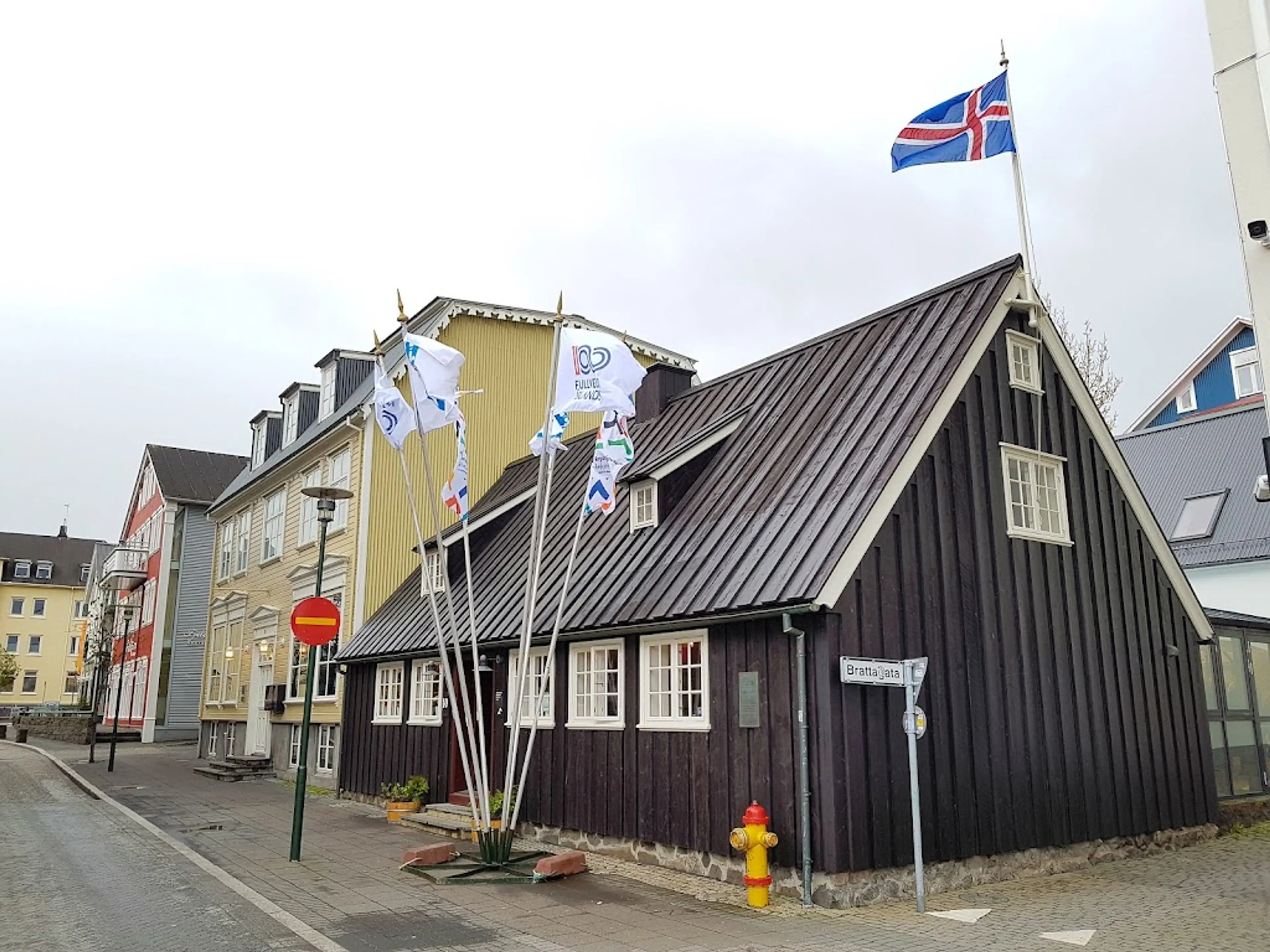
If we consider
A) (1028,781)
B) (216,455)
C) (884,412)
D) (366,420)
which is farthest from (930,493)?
(216,455)

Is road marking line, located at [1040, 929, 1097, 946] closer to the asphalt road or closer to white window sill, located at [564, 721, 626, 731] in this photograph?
white window sill, located at [564, 721, 626, 731]

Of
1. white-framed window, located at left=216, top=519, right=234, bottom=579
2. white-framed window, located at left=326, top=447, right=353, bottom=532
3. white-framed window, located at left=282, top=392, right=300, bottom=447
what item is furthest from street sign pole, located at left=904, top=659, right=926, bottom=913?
white-framed window, located at left=216, top=519, right=234, bottom=579

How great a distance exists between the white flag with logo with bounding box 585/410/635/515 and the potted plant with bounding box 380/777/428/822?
707 cm

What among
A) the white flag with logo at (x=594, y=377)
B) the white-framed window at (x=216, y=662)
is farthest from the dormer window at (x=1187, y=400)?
the white-framed window at (x=216, y=662)

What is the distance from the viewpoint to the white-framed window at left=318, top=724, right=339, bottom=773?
862 inches

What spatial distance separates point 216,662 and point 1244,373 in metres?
32.4

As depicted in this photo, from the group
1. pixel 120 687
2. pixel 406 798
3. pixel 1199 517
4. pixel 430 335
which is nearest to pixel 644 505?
pixel 406 798

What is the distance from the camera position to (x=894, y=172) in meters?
12.8

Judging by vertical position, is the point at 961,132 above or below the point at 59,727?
above

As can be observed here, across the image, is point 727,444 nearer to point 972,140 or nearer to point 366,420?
point 972,140

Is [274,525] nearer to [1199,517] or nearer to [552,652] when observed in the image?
[552,652]

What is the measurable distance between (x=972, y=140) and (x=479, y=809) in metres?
10.1

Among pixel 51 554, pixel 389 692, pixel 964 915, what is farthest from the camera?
pixel 51 554

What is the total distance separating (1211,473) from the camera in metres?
25.4
